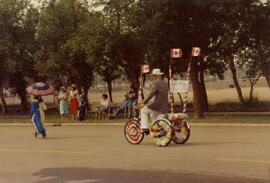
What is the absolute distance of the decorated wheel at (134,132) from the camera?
53.3 feet

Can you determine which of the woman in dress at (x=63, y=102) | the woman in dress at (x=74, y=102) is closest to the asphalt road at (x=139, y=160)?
the woman in dress at (x=63, y=102)

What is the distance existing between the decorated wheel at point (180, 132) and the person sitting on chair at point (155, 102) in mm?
470

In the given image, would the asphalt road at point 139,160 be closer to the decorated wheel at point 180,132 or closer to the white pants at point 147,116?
the decorated wheel at point 180,132

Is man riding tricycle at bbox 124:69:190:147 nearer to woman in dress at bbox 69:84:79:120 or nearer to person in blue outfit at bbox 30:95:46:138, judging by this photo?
person in blue outfit at bbox 30:95:46:138

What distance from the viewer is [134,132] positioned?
16.4m

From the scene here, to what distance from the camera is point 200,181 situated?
397 inches

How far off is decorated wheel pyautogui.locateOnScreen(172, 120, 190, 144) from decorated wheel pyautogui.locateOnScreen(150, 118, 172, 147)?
22 centimetres

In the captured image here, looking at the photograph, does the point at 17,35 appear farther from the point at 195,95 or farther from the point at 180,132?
the point at 180,132

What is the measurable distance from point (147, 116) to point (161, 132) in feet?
2.04

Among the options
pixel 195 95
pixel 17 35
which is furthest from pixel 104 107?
pixel 17 35

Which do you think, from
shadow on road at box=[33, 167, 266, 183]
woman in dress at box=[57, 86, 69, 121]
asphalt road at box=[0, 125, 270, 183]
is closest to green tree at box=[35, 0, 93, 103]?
woman in dress at box=[57, 86, 69, 121]

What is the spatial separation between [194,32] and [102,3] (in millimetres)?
6489

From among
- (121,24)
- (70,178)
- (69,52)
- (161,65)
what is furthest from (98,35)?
(70,178)

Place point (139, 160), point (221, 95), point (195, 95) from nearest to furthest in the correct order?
1. point (139, 160)
2. point (195, 95)
3. point (221, 95)
